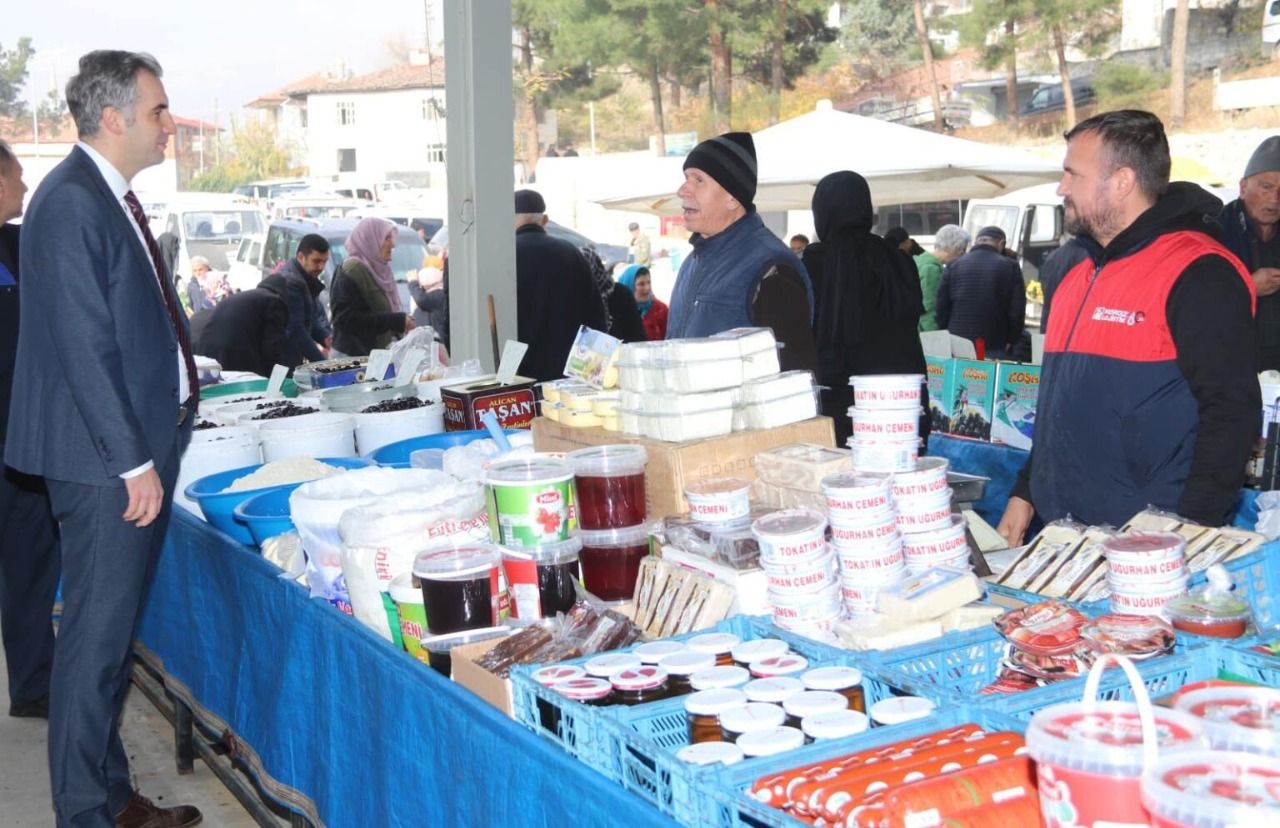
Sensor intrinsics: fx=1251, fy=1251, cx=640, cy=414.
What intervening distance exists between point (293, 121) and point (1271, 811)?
5770 cm

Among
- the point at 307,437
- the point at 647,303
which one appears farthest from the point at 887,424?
the point at 647,303

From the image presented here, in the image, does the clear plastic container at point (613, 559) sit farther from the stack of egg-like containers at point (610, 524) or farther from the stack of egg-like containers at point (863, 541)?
the stack of egg-like containers at point (863, 541)

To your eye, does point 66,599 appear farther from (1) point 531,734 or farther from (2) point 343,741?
(1) point 531,734

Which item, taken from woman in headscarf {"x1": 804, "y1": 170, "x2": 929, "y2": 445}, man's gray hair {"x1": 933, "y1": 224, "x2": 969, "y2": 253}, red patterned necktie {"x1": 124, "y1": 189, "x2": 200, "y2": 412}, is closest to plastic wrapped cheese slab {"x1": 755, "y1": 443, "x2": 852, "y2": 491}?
red patterned necktie {"x1": 124, "y1": 189, "x2": 200, "y2": 412}

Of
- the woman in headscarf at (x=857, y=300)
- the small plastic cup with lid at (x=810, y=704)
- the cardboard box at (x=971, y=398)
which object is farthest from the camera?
the cardboard box at (x=971, y=398)

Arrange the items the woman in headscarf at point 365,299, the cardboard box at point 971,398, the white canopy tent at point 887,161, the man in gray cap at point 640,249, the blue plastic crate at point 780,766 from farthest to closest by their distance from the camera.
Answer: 1. the man in gray cap at point 640,249
2. the white canopy tent at point 887,161
3. the woman in headscarf at point 365,299
4. the cardboard box at point 971,398
5. the blue plastic crate at point 780,766

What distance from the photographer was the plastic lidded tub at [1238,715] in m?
1.22

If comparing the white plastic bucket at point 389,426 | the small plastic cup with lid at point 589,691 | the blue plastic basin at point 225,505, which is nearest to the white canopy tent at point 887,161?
the white plastic bucket at point 389,426

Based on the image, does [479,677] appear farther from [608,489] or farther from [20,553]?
[20,553]

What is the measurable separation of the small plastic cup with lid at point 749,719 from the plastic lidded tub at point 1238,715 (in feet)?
1.68

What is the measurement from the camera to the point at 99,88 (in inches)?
119

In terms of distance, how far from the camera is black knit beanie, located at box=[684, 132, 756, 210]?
3615 millimetres

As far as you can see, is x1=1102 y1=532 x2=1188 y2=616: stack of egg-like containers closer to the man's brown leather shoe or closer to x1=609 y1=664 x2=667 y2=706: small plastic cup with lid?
x1=609 y1=664 x2=667 y2=706: small plastic cup with lid

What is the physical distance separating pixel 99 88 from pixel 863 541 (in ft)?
7.05
